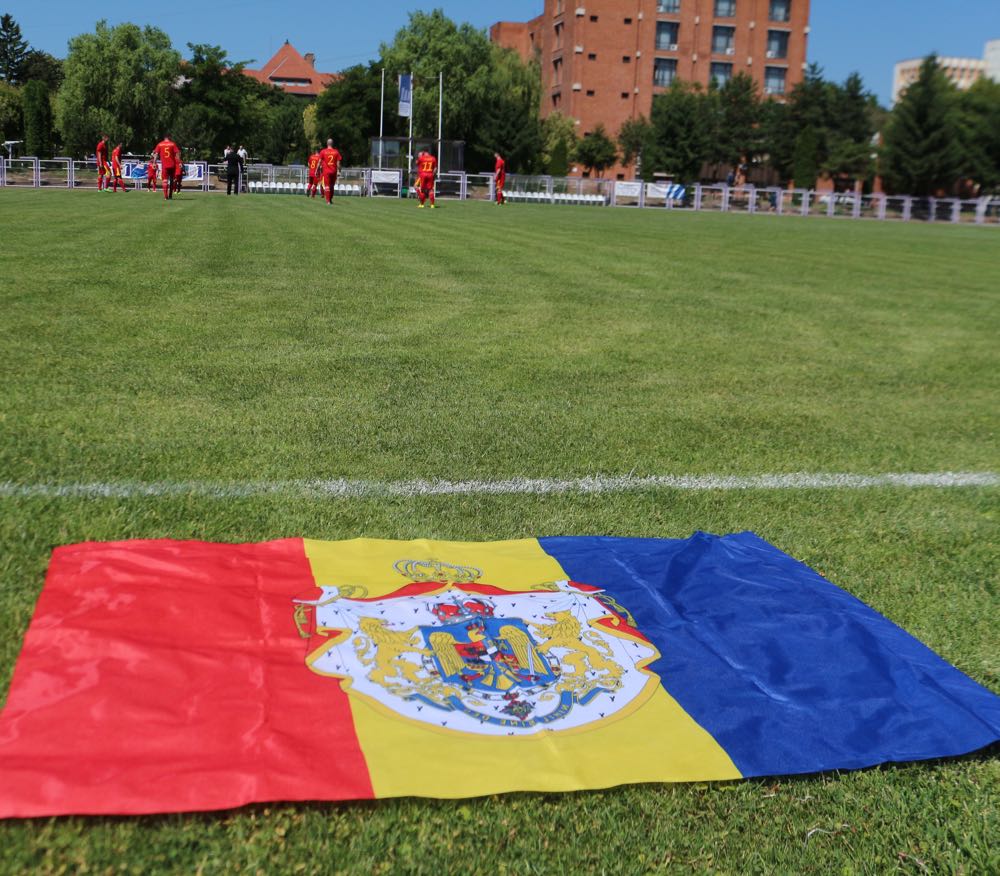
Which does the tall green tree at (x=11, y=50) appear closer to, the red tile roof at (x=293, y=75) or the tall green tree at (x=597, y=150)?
the red tile roof at (x=293, y=75)

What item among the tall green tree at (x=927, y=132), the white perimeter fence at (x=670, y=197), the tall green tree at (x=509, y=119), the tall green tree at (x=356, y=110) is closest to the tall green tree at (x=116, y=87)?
the tall green tree at (x=356, y=110)

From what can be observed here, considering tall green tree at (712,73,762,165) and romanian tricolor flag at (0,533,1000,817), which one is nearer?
romanian tricolor flag at (0,533,1000,817)

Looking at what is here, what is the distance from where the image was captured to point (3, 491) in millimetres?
4039

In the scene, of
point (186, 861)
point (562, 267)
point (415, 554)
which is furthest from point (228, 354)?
point (562, 267)

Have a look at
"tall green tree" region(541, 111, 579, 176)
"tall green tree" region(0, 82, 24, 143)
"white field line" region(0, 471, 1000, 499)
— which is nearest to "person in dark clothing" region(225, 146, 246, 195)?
"white field line" region(0, 471, 1000, 499)

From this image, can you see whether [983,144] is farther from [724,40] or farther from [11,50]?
[11,50]

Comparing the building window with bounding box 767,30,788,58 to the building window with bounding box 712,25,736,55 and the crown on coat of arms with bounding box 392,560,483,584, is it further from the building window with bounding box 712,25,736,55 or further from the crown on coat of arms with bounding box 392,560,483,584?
the crown on coat of arms with bounding box 392,560,483,584

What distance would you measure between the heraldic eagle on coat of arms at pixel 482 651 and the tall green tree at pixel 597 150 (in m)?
79.3

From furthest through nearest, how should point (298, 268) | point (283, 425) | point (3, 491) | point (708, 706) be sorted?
point (298, 268)
point (283, 425)
point (3, 491)
point (708, 706)

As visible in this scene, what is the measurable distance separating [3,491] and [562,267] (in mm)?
10001

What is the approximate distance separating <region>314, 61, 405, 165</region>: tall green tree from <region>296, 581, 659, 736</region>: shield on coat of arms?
281 ft

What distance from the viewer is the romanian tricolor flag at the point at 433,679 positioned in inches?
91.6

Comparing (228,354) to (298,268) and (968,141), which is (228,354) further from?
(968,141)

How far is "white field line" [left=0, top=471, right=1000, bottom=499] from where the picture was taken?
13.7ft
